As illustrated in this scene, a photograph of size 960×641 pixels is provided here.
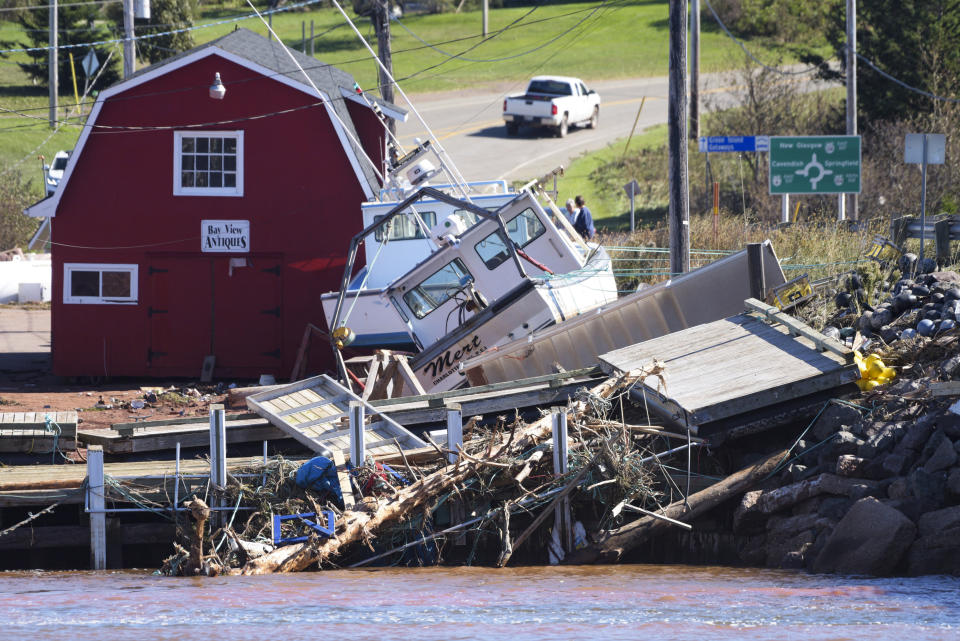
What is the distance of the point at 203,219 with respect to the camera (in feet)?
75.9

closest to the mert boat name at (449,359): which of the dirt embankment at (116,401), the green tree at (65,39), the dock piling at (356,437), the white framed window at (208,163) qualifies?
the dirt embankment at (116,401)

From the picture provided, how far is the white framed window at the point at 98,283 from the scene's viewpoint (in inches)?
919

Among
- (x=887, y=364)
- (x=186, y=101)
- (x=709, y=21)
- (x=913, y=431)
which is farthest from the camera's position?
(x=709, y=21)

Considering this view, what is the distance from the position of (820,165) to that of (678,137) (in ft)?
26.5

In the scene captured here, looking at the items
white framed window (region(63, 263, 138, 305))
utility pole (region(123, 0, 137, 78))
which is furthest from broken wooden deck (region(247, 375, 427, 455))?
utility pole (region(123, 0, 137, 78))

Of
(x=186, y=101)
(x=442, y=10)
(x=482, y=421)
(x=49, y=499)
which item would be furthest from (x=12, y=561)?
(x=442, y=10)

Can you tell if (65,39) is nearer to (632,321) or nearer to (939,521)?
(632,321)

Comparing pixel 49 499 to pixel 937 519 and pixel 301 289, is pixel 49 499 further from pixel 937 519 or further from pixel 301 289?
pixel 301 289

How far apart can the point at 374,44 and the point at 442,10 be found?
792cm

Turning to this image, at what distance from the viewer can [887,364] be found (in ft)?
47.4

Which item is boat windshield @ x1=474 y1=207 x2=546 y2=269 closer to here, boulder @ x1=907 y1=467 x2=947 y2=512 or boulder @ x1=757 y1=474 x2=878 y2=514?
boulder @ x1=757 y1=474 x2=878 y2=514

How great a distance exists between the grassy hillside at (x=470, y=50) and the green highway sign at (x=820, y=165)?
28753 millimetres

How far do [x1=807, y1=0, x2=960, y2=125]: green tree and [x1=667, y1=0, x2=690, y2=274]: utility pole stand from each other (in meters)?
19.6

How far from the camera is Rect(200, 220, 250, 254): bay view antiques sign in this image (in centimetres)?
2314
